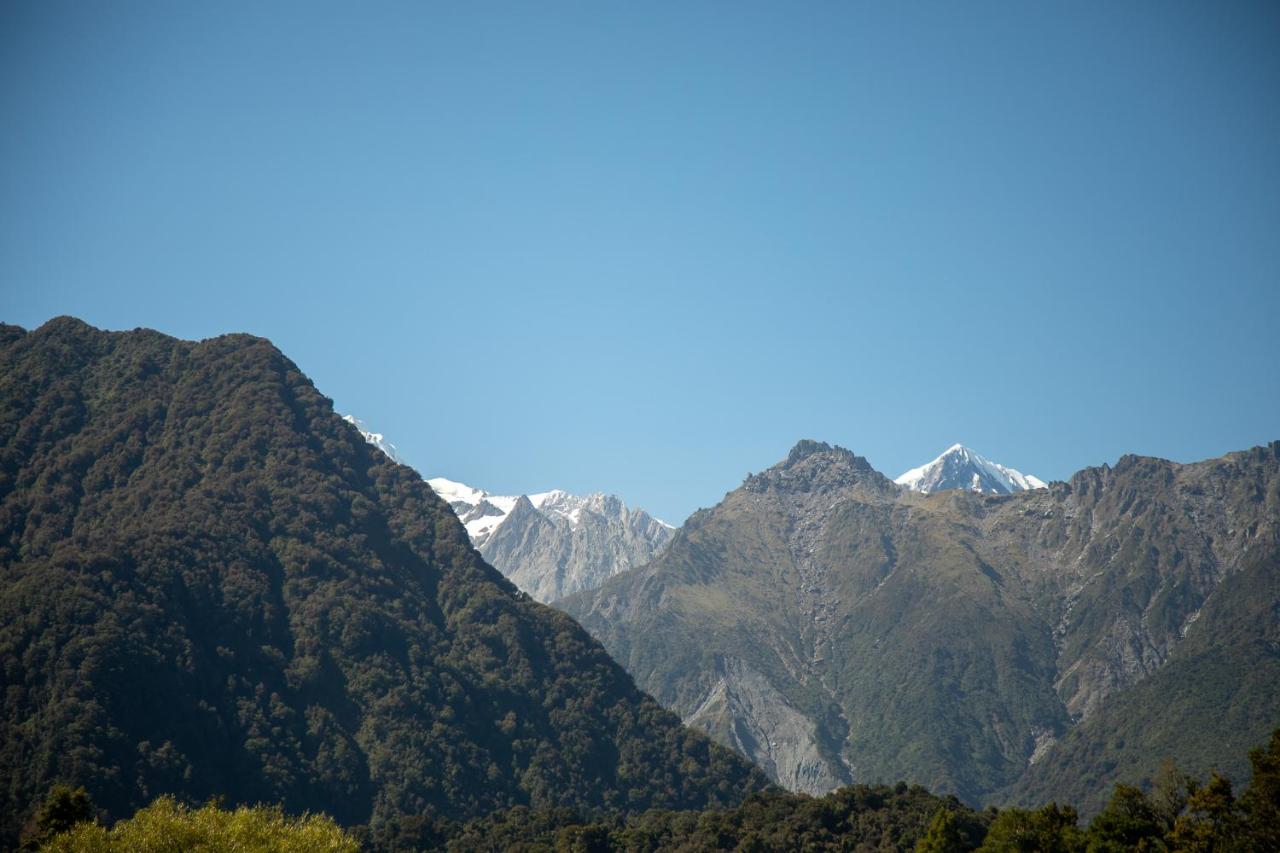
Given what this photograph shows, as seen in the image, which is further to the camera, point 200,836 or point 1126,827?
point 1126,827

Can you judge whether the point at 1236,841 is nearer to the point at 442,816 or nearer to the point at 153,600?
the point at 442,816

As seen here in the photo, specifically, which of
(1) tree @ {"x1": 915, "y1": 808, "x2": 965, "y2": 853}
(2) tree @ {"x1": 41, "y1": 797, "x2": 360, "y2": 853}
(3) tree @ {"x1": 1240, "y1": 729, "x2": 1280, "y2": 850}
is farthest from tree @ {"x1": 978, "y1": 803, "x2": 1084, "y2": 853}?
(2) tree @ {"x1": 41, "y1": 797, "x2": 360, "y2": 853}

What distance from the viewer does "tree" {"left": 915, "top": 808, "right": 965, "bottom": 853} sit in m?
127

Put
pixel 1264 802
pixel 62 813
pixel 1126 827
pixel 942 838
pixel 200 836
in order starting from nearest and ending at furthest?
pixel 200 836 < pixel 1264 802 < pixel 62 813 < pixel 1126 827 < pixel 942 838

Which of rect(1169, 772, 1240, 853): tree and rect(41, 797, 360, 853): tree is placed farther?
rect(1169, 772, 1240, 853): tree

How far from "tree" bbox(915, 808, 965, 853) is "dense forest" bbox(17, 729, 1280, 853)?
0.14 metres

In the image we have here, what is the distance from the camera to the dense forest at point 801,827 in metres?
96.5

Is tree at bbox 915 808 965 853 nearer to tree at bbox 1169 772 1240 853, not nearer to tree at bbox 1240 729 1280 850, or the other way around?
tree at bbox 1169 772 1240 853

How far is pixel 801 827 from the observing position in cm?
16038

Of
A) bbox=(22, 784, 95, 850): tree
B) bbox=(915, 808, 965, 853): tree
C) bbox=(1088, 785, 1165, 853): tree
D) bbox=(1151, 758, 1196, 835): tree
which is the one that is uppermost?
bbox=(1151, 758, 1196, 835): tree

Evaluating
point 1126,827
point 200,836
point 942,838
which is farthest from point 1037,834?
point 200,836

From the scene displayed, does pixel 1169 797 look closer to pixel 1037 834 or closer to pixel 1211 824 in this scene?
pixel 1211 824

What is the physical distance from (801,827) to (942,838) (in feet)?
118

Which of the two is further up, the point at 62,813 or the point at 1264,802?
the point at 1264,802
